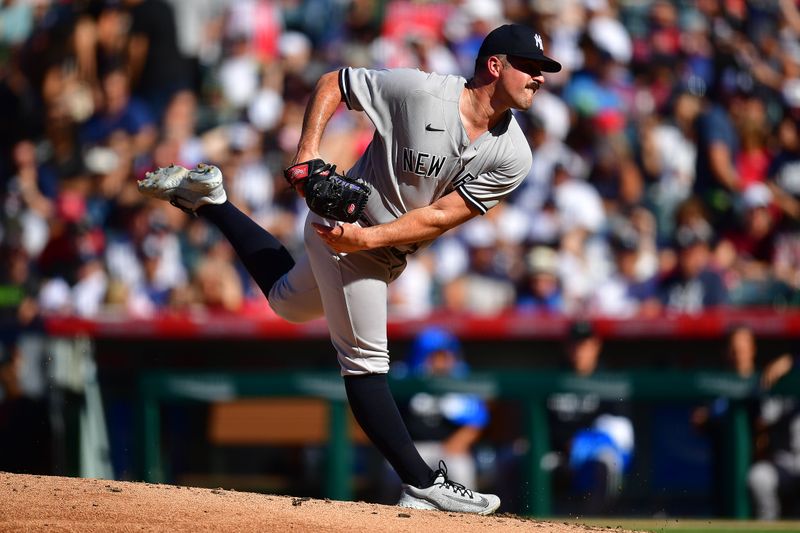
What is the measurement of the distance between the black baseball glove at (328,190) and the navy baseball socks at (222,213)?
32.7 inches

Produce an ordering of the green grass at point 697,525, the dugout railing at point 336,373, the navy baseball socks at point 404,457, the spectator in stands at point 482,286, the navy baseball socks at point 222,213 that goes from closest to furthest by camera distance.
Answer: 1. the navy baseball socks at point 404,457
2. the navy baseball socks at point 222,213
3. the green grass at point 697,525
4. the dugout railing at point 336,373
5. the spectator in stands at point 482,286

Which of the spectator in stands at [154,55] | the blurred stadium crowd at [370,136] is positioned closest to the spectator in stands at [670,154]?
the blurred stadium crowd at [370,136]

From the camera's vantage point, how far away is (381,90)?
15.5ft

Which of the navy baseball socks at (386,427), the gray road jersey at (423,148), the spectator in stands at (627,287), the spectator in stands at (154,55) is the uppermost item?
the spectator in stands at (154,55)

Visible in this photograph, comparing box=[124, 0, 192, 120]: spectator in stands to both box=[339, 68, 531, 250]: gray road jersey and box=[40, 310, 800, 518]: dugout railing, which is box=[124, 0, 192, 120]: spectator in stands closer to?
box=[40, 310, 800, 518]: dugout railing

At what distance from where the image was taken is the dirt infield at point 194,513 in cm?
422

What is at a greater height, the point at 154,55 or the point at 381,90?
the point at 154,55

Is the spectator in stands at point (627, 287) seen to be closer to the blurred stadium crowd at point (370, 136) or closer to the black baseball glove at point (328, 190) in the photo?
the blurred stadium crowd at point (370, 136)

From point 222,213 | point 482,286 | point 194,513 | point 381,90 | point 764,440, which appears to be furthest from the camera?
point 482,286

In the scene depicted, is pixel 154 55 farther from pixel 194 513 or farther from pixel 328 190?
pixel 194 513

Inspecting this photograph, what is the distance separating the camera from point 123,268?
952 cm

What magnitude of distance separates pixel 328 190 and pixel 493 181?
2.22 feet

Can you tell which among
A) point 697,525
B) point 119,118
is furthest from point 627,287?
point 119,118

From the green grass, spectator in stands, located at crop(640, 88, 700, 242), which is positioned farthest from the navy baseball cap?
spectator in stands, located at crop(640, 88, 700, 242)
